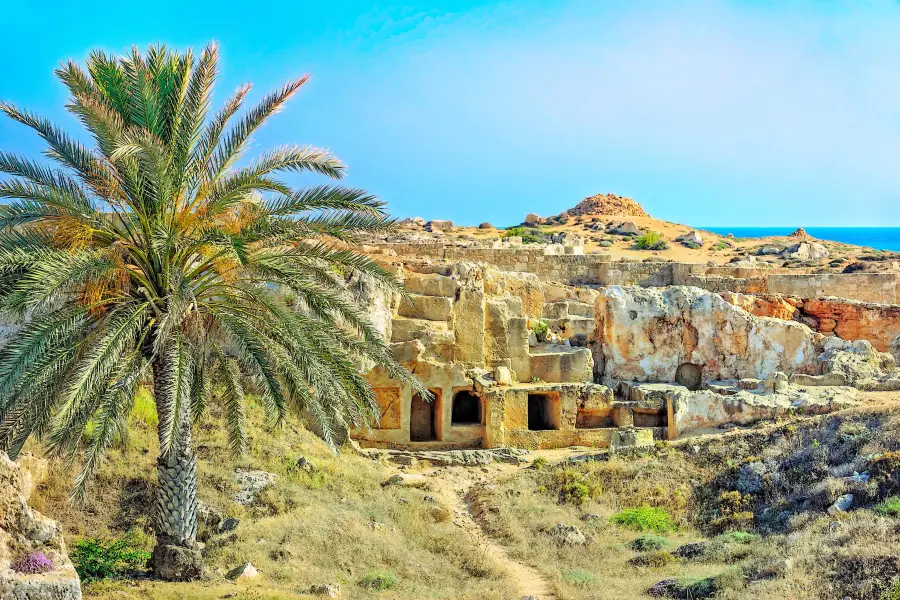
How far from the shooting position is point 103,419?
928 cm

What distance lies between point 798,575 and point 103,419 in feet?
25.7

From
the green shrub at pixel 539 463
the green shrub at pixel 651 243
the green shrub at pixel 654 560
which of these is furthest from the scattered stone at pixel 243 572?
the green shrub at pixel 651 243

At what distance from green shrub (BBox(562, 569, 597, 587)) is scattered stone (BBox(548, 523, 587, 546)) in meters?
1.29

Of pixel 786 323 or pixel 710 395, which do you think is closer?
pixel 710 395

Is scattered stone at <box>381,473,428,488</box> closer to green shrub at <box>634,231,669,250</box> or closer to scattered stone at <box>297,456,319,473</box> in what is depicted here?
scattered stone at <box>297,456,319,473</box>

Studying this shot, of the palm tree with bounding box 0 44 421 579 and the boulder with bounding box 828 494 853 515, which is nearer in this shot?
the palm tree with bounding box 0 44 421 579

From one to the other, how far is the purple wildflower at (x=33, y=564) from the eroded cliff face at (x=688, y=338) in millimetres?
16926

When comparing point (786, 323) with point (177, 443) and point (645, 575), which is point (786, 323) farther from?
point (177, 443)

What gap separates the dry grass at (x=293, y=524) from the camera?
36.6 feet

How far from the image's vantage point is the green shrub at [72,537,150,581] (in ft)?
34.8

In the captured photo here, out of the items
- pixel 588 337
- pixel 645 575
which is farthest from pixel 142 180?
pixel 588 337

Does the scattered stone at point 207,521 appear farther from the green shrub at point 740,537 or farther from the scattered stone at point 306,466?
the green shrub at point 740,537

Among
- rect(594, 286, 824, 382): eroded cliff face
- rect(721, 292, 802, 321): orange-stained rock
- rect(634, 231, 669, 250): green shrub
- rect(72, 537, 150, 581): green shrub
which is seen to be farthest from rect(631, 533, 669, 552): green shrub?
rect(634, 231, 669, 250): green shrub

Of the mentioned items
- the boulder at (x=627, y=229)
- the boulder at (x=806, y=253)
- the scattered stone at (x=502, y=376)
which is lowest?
the scattered stone at (x=502, y=376)
